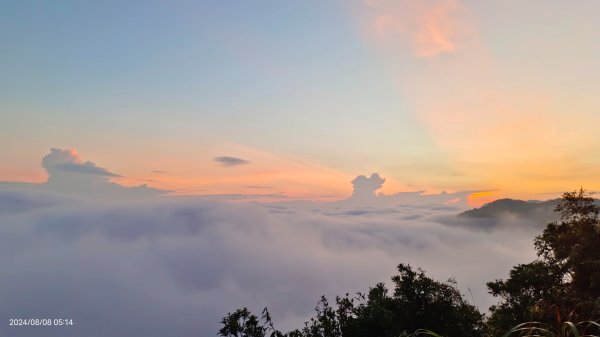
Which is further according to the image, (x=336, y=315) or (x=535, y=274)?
(x=336, y=315)

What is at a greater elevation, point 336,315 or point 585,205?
point 585,205

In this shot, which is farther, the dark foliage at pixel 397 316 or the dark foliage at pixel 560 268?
the dark foliage at pixel 397 316

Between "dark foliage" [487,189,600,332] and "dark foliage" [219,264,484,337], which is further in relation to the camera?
"dark foliage" [219,264,484,337]

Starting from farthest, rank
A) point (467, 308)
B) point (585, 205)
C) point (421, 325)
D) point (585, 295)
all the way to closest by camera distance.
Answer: point (467, 308)
point (421, 325)
point (585, 205)
point (585, 295)

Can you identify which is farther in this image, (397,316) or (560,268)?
(397,316)

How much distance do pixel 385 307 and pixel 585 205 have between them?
21.0 m

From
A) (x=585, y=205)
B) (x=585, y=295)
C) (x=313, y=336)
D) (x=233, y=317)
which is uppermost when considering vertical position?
(x=585, y=205)

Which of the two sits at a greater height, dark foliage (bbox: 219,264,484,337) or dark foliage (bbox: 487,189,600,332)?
dark foliage (bbox: 487,189,600,332)

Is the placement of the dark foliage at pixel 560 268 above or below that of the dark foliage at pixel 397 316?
above

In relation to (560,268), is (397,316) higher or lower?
lower

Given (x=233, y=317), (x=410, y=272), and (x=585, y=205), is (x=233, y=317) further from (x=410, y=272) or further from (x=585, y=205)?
(x=585, y=205)

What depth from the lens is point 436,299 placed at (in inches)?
1379

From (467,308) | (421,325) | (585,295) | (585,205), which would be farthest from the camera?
(467,308)

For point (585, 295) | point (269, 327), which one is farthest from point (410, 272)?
point (269, 327)
